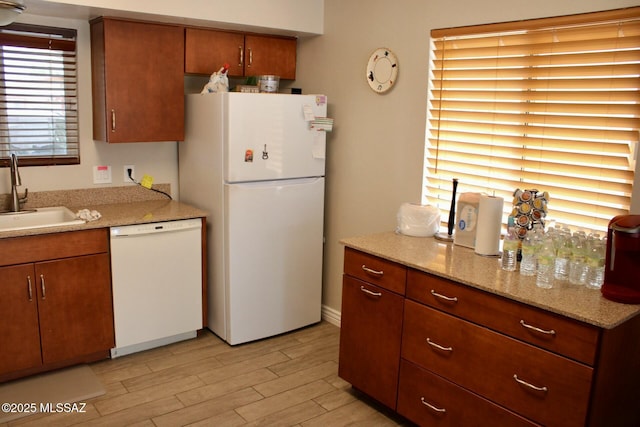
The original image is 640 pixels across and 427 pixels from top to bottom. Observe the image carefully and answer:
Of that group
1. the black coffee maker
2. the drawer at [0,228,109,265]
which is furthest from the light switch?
the black coffee maker

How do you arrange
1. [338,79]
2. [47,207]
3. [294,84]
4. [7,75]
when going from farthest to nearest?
[294,84] → [338,79] → [47,207] → [7,75]

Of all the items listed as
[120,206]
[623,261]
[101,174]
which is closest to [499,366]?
[623,261]

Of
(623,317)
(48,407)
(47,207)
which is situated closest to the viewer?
(623,317)

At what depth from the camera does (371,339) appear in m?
2.79

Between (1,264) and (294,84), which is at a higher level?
(294,84)

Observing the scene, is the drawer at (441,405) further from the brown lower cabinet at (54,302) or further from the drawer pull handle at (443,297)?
the brown lower cabinet at (54,302)

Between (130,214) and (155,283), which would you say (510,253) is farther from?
(130,214)

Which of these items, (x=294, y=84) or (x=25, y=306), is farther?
(x=294, y=84)

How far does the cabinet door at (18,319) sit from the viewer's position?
2.86 metres

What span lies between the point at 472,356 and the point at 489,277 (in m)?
0.34

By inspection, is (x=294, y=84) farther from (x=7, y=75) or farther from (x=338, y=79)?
(x=7, y=75)

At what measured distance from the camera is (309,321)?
388 cm

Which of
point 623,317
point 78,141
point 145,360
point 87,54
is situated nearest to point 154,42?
point 87,54

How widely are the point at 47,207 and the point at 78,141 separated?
0.46 meters
